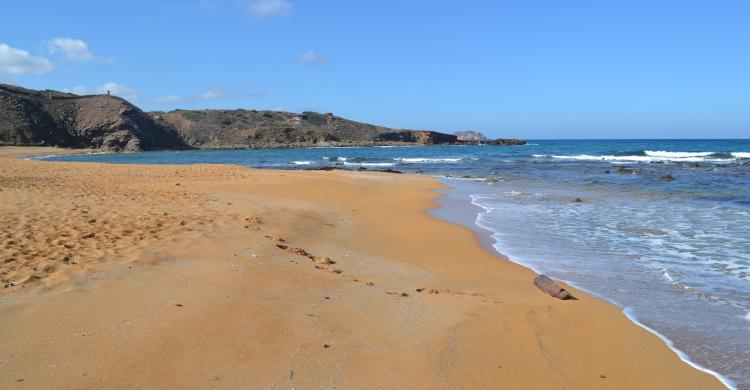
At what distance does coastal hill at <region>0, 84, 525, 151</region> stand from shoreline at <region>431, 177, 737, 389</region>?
67.7 meters

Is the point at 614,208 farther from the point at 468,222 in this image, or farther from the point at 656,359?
the point at 656,359

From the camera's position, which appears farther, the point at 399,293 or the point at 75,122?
the point at 75,122

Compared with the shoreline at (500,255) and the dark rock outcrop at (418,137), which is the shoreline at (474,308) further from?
the dark rock outcrop at (418,137)

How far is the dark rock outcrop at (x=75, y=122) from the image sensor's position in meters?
68.6

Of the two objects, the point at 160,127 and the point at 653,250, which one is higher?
the point at 160,127

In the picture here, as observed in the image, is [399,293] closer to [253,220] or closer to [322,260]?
[322,260]

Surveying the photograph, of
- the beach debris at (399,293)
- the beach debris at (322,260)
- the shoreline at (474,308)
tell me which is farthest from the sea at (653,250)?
the beach debris at (322,260)

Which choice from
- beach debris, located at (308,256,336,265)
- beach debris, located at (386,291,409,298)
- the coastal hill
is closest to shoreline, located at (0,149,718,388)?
beach debris, located at (386,291,409,298)

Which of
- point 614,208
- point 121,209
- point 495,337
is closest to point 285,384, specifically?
point 495,337

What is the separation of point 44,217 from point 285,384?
20.1 ft

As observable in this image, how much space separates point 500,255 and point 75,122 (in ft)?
280

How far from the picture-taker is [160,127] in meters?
89.1

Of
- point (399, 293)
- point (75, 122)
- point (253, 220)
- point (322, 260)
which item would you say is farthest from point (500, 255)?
point (75, 122)

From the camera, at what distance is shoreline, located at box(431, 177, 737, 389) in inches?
156
